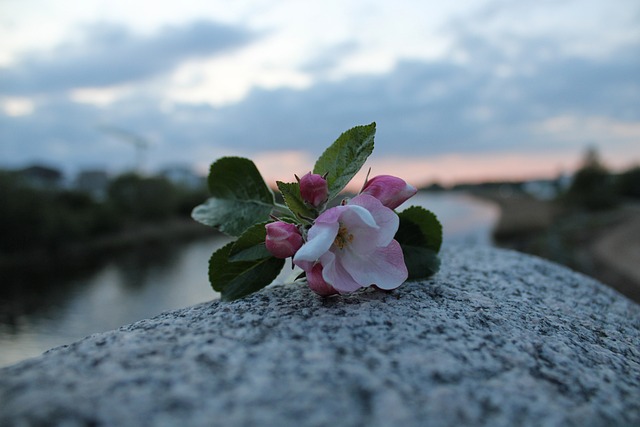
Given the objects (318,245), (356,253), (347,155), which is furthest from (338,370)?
(347,155)

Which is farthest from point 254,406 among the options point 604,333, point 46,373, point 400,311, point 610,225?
point 610,225

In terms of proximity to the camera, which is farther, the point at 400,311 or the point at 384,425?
the point at 400,311

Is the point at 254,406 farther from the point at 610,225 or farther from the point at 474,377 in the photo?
the point at 610,225

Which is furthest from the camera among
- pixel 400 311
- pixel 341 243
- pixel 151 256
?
pixel 151 256

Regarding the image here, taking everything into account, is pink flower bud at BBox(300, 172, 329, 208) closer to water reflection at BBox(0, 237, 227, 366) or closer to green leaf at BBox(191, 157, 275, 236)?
green leaf at BBox(191, 157, 275, 236)

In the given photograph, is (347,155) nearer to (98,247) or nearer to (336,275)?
(336,275)

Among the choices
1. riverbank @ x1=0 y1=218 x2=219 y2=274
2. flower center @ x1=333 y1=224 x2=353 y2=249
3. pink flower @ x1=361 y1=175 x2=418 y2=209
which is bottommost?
riverbank @ x1=0 y1=218 x2=219 y2=274

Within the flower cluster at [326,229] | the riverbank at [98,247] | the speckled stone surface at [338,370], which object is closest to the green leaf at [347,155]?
the flower cluster at [326,229]

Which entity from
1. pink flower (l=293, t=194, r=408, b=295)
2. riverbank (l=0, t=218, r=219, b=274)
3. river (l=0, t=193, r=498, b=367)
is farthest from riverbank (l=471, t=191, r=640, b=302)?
riverbank (l=0, t=218, r=219, b=274)
